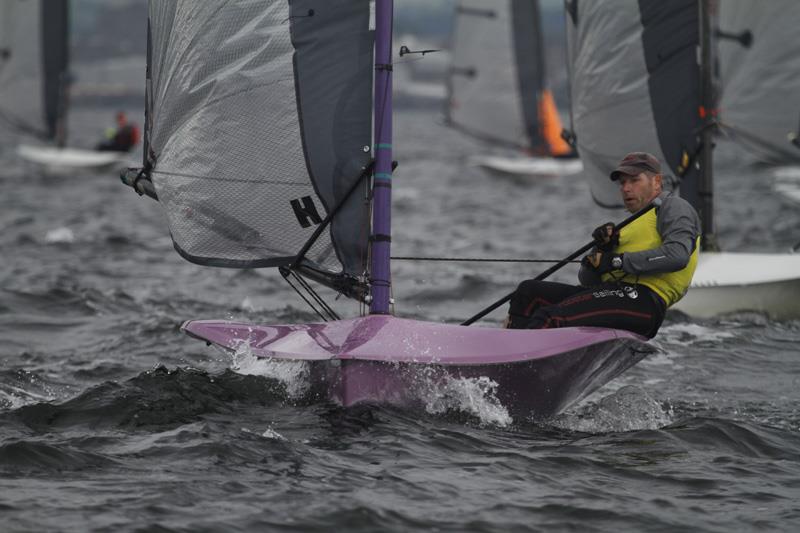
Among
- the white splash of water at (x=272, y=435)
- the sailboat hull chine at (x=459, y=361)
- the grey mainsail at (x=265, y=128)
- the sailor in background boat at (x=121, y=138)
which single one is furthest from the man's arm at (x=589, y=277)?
the sailor in background boat at (x=121, y=138)

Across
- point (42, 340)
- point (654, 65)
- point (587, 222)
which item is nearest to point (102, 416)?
point (42, 340)

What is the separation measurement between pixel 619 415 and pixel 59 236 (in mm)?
11757

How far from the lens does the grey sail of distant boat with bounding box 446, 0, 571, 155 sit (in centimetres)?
2930

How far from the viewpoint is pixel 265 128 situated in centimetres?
741

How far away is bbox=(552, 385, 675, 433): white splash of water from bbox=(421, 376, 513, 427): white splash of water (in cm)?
43

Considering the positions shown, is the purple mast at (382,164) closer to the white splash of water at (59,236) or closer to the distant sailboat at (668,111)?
the distant sailboat at (668,111)

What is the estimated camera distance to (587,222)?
70.2 feet

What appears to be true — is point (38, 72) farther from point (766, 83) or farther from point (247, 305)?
point (766, 83)

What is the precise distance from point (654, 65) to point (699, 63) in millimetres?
397

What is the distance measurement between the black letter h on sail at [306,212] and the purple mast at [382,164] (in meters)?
0.41

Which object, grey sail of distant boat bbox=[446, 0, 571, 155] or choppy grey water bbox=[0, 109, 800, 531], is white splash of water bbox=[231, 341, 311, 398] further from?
grey sail of distant boat bbox=[446, 0, 571, 155]

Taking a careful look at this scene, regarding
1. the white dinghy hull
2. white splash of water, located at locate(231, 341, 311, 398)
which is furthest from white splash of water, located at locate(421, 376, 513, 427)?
the white dinghy hull

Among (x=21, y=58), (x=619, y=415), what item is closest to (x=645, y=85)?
(x=619, y=415)

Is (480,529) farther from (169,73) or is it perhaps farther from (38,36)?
(38,36)
